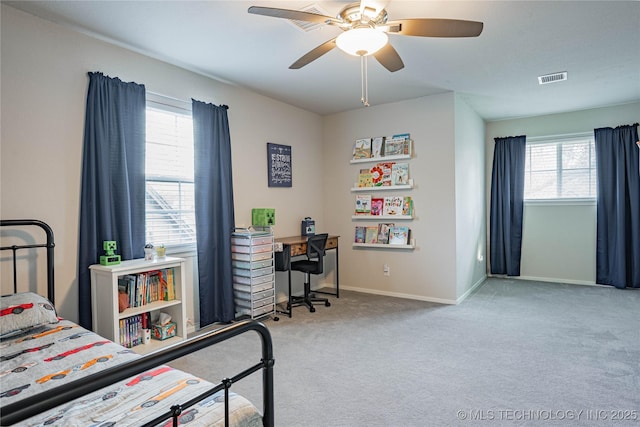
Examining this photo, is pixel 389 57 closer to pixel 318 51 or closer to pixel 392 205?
pixel 318 51

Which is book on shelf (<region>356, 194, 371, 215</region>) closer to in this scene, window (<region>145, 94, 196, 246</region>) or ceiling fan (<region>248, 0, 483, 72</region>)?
window (<region>145, 94, 196, 246</region>)

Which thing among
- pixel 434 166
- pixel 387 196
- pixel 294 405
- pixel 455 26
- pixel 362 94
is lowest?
pixel 294 405

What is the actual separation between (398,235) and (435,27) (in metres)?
2.96

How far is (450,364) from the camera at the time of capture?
2699 mm

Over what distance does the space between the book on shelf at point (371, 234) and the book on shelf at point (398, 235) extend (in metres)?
0.21

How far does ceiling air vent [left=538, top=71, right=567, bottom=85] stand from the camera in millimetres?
3676

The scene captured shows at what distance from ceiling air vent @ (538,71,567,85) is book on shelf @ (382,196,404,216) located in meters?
1.92

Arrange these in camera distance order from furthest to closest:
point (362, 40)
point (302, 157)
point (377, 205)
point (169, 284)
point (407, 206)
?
point (302, 157) < point (377, 205) < point (407, 206) < point (169, 284) < point (362, 40)

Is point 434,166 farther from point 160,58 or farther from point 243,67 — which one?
point 160,58

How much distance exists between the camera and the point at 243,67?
11.2 feet

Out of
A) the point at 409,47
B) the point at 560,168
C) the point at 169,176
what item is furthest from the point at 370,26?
the point at 560,168

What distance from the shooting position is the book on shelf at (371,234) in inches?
191

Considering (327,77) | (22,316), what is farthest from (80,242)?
(327,77)

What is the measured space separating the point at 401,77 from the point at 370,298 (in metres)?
2.58
